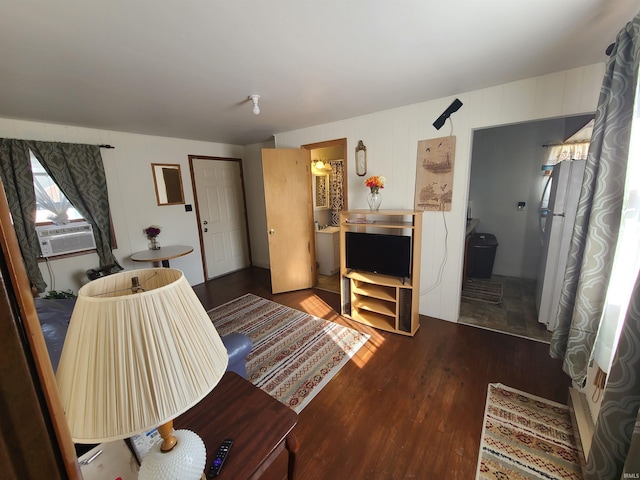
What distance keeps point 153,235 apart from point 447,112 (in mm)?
3754

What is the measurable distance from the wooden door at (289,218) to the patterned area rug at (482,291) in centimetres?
210

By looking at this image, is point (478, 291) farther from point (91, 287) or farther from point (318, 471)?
point (91, 287)

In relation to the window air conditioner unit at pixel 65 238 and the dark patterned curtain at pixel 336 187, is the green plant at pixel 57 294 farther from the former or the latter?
the dark patterned curtain at pixel 336 187

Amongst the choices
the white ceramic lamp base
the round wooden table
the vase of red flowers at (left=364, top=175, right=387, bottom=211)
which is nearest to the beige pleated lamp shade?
the white ceramic lamp base

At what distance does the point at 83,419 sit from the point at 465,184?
2866 millimetres

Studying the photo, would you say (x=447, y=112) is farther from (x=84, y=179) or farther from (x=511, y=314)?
(x=84, y=179)

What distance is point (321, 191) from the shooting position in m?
4.56

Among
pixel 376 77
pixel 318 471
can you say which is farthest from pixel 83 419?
pixel 376 77

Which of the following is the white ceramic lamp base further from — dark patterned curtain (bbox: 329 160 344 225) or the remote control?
dark patterned curtain (bbox: 329 160 344 225)

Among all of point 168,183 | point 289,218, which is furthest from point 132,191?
point 289,218

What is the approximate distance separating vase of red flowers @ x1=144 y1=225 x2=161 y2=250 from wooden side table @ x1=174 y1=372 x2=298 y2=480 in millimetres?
3032

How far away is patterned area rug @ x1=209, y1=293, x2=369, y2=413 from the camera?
1994 mm

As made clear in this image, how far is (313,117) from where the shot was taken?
3012 millimetres

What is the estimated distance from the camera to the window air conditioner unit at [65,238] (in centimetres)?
278
